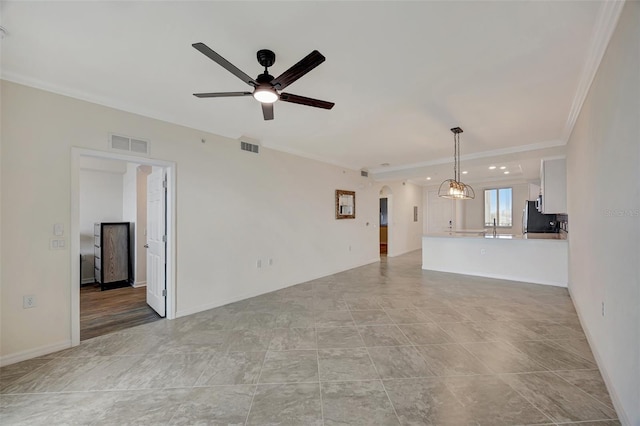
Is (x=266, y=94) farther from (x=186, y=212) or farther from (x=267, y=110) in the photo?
(x=186, y=212)

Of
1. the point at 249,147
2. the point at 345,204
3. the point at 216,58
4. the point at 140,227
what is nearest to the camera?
the point at 216,58

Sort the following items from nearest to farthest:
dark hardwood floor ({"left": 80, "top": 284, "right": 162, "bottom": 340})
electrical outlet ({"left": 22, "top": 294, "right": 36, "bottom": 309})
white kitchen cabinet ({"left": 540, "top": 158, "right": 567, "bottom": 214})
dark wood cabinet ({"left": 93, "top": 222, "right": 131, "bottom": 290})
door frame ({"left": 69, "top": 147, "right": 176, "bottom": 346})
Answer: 1. electrical outlet ({"left": 22, "top": 294, "right": 36, "bottom": 309})
2. door frame ({"left": 69, "top": 147, "right": 176, "bottom": 346})
3. dark hardwood floor ({"left": 80, "top": 284, "right": 162, "bottom": 340})
4. white kitchen cabinet ({"left": 540, "top": 158, "right": 567, "bottom": 214})
5. dark wood cabinet ({"left": 93, "top": 222, "right": 131, "bottom": 290})

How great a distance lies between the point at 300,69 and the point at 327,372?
2.44m

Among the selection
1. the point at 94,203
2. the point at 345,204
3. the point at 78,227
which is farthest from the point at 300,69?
the point at 94,203

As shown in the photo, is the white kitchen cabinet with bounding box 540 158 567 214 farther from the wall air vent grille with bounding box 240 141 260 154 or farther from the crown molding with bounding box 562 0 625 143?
the wall air vent grille with bounding box 240 141 260 154

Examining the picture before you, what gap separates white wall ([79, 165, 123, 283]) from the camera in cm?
539

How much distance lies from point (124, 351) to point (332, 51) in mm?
3466

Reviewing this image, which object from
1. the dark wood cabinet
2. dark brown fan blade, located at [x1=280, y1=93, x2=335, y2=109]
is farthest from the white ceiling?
the dark wood cabinet

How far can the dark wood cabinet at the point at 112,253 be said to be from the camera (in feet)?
16.1

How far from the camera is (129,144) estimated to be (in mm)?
3133

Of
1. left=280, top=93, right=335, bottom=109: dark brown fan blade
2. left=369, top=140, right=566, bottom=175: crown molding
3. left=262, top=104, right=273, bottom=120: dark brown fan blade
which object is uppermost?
left=369, top=140, right=566, bottom=175: crown molding

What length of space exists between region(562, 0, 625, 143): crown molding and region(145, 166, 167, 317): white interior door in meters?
4.50

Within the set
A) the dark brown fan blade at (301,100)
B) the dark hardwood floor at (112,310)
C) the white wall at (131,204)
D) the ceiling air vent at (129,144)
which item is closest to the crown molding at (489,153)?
the dark brown fan blade at (301,100)

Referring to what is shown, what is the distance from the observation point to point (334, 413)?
1.80 metres
